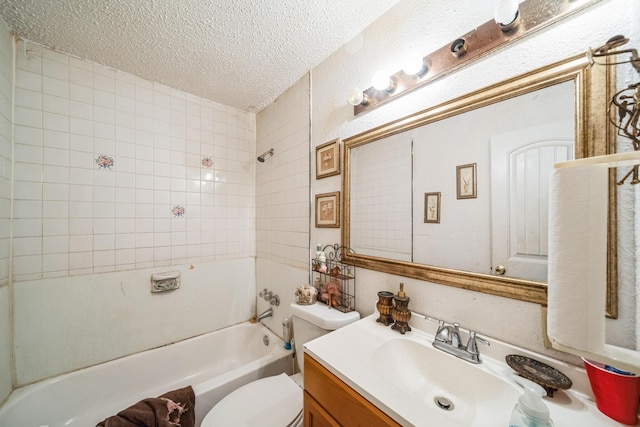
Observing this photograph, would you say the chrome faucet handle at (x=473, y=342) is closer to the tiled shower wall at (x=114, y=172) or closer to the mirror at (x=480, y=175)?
the mirror at (x=480, y=175)

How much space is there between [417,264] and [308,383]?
0.61 meters

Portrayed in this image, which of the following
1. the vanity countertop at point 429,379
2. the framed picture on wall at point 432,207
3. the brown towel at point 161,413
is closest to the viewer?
the vanity countertop at point 429,379

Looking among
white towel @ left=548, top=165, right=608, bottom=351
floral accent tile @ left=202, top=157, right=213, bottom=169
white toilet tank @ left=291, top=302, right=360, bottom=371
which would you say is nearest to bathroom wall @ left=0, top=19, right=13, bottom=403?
floral accent tile @ left=202, top=157, right=213, bottom=169

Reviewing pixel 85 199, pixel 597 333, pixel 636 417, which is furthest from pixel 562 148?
pixel 85 199

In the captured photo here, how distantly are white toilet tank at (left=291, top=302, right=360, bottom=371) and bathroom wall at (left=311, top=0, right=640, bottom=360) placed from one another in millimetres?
125

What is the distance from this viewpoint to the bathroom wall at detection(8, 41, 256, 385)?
125cm

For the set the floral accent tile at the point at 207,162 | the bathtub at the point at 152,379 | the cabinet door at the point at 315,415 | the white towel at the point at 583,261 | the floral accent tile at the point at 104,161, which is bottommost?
the bathtub at the point at 152,379

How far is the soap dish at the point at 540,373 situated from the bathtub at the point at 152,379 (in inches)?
51.0

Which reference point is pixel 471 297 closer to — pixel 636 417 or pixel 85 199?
pixel 636 417

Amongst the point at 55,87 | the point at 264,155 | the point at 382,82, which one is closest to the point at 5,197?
the point at 55,87

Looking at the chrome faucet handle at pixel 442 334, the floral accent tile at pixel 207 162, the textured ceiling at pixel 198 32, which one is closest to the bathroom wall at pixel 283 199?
the textured ceiling at pixel 198 32

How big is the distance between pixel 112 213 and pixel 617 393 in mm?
2312

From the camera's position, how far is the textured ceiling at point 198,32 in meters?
1.03

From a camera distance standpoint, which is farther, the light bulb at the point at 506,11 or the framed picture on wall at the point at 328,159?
the framed picture on wall at the point at 328,159
